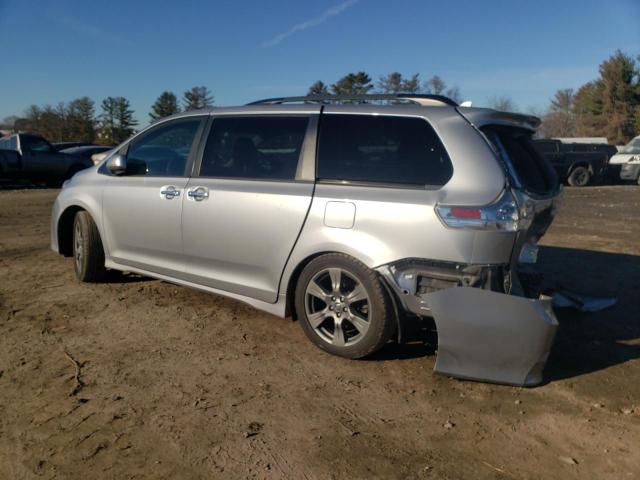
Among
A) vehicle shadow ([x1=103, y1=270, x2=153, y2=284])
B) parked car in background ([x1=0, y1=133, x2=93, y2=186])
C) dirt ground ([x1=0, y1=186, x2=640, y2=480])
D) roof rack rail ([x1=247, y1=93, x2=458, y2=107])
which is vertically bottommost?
dirt ground ([x1=0, y1=186, x2=640, y2=480])

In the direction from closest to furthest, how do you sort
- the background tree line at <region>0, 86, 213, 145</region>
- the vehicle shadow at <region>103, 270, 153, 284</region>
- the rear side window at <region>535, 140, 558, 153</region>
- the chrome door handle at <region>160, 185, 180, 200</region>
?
1. the chrome door handle at <region>160, 185, 180, 200</region>
2. the vehicle shadow at <region>103, 270, 153, 284</region>
3. the rear side window at <region>535, 140, 558, 153</region>
4. the background tree line at <region>0, 86, 213, 145</region>

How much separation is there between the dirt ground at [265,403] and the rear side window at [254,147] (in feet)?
4.08

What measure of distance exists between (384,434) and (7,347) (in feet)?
9.06

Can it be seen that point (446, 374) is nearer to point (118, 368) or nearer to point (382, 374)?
point (382, 374)

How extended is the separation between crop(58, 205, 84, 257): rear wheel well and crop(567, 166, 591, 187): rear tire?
64.7ft

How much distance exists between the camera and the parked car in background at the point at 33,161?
17.0 m

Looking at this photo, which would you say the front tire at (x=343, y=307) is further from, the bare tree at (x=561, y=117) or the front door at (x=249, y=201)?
the bare tree at (x=561, y=117)

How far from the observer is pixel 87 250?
5258 millimetres

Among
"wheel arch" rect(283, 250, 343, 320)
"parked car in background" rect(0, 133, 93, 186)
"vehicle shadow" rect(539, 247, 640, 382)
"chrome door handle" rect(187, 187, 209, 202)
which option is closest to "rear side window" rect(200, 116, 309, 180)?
"chrome door handle" rect(187, 187, 209, 202)

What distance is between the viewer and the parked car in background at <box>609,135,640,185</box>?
20.9m

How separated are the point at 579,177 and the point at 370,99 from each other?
64.5 ft

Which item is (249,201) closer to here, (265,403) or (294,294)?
(294,294)

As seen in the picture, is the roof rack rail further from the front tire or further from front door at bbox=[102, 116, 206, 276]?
the front tire

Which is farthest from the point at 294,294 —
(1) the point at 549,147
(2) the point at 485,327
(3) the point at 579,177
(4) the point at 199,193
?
(3) the point at 579,177
